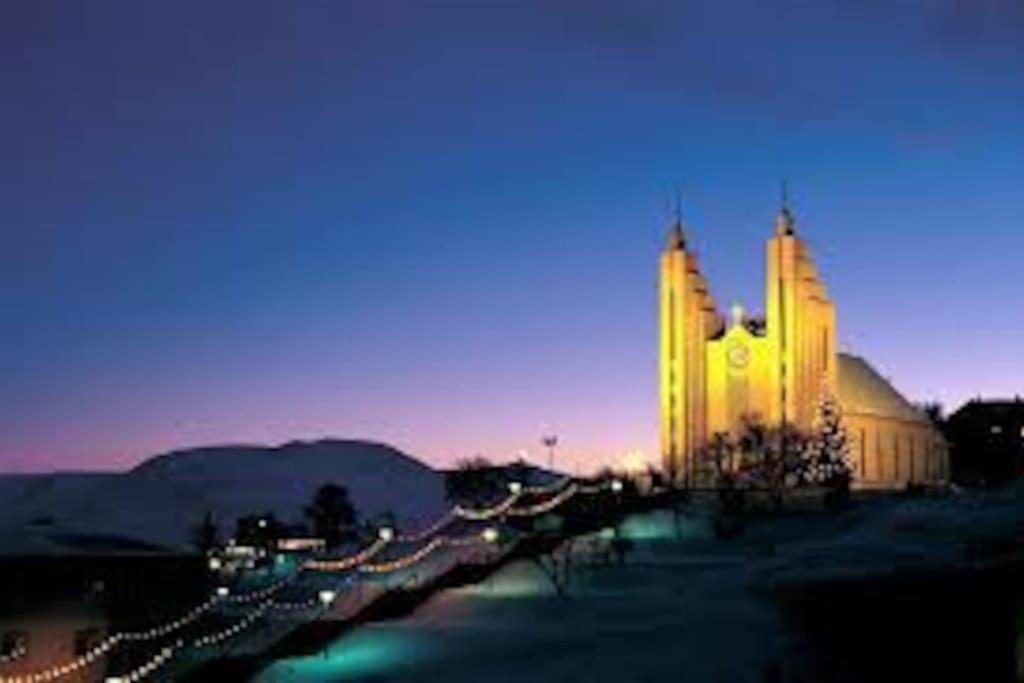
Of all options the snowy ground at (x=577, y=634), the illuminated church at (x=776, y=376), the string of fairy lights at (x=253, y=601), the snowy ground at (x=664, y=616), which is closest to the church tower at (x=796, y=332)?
the illuminated church at (x=776, y=376)

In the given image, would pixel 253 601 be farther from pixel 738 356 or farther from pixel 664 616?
pixel 738 356

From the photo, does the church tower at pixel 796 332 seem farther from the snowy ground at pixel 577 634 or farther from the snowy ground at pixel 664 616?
the snowy ground at pixel 577 634

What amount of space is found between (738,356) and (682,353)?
3955mm

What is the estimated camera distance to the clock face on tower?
11344cm

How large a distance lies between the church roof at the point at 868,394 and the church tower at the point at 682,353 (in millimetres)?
9898

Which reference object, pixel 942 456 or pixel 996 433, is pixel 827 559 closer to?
pixel 942 456

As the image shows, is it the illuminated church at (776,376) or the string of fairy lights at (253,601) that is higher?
the illuminated church at (776,376)

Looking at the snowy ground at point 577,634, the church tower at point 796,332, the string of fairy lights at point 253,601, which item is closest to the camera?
the snowy ground at point 577,634

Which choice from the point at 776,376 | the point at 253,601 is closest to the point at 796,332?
the point at 776,376

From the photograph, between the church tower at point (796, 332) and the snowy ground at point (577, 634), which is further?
the church tower at point (796, 332)

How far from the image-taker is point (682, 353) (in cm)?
11512

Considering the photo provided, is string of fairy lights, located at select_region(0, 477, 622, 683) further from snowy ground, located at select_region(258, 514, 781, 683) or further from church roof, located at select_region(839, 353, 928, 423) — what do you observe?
church roof, located at select_region(839, 353, 928, 423)

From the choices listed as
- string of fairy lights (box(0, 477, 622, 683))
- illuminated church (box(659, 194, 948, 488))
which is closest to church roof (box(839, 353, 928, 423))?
illuminated church (box(659, 194, 948, 488))

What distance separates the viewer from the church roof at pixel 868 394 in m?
114
